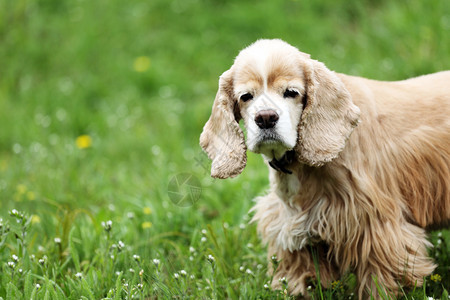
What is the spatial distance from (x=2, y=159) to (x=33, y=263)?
2973 millimetres

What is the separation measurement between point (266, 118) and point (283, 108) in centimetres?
11

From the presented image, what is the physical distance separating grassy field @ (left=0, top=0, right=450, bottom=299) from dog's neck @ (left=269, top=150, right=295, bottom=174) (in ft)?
1.90

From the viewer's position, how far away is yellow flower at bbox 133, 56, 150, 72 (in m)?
6.91

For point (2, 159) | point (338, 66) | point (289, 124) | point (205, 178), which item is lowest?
point (2, 159)

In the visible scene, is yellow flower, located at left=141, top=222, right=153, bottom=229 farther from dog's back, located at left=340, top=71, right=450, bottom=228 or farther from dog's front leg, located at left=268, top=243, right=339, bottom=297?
dog's back, located at left=340, top=71, right=450, bottom=228

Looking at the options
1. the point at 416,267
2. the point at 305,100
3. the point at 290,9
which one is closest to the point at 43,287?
the point at 305,100

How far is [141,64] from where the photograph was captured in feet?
23.0

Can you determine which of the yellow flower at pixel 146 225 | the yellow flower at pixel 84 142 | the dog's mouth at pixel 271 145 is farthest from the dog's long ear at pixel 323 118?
the yellow flower at pixel 84 142

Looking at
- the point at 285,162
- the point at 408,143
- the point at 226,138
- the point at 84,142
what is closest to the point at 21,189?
the point at 84,142

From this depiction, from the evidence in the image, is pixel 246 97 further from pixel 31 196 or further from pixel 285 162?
pixel 31 196

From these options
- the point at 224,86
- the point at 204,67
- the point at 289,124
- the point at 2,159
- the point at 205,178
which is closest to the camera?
the point at 289,124

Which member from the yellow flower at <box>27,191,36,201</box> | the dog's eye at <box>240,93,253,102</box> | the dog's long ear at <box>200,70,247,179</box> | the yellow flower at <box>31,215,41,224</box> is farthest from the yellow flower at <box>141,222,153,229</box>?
the dog's eye at <box>240,93,253,102</box>

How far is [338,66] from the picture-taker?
6016 millimetres

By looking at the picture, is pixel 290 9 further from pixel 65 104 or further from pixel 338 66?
pixel 65 104
